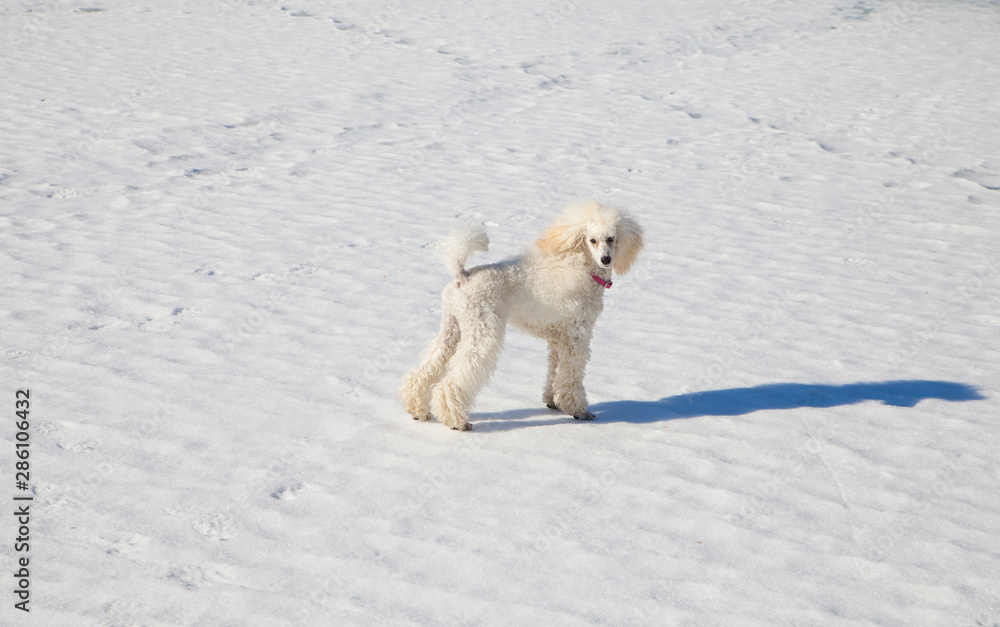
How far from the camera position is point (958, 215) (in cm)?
789

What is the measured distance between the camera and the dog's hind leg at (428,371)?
4.31m

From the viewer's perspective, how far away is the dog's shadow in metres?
4.60

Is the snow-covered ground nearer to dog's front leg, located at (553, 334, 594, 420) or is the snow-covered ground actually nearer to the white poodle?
dog's front leg, located at (553, 334, 594, 420)

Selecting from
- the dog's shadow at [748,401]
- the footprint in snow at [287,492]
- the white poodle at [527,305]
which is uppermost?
the white poodle at [527,305]

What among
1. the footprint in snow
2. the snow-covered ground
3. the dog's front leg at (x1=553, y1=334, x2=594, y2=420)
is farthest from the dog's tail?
the footprint in snow

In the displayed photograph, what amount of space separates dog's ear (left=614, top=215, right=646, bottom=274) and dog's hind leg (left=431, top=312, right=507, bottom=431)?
81cm

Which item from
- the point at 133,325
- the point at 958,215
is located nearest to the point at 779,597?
the point at 133,325

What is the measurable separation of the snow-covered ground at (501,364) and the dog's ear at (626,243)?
35.3 inches

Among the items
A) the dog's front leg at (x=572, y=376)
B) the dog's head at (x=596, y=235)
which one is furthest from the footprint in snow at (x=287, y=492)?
the dog's head at (x=596, y=235)

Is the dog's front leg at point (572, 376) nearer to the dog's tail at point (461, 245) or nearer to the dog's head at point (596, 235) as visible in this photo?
the dog's head at point (596, 235)

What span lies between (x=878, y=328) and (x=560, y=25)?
11763 mm

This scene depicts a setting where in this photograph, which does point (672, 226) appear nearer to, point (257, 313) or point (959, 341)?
point (959, 341)

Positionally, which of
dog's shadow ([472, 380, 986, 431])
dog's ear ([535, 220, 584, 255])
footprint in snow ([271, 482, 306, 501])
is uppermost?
dog's ear ([535, 220, 584, 255])

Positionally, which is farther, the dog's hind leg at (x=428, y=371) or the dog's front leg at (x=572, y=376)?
the dog's front leg at (x=572, y=376)
